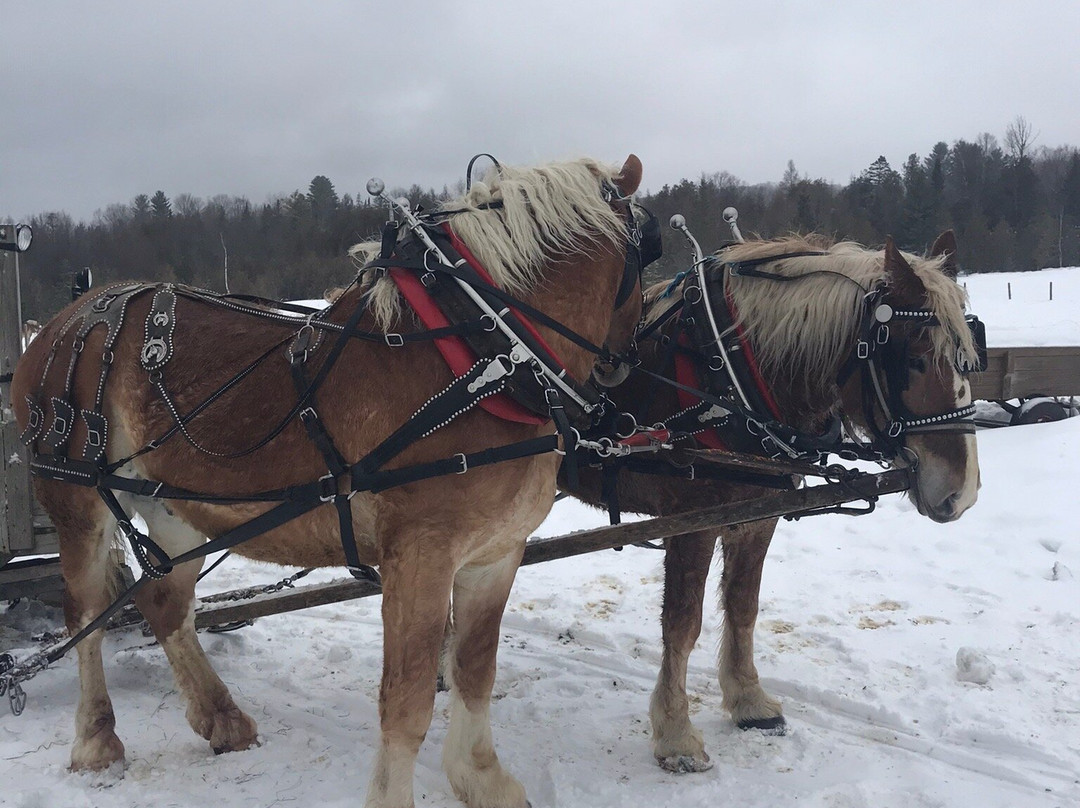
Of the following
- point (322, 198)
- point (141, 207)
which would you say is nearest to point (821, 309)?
point (322, 198)

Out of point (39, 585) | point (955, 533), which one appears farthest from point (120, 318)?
point (955, 533)

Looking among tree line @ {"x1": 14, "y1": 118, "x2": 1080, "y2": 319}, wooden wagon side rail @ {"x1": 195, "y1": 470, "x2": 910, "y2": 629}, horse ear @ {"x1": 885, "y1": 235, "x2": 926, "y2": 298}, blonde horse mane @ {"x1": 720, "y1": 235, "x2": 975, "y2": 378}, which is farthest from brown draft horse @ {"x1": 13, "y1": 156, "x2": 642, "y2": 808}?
tree line @ {"x1": 14, "y1": 118, "x2": 1080, "y2": 319}

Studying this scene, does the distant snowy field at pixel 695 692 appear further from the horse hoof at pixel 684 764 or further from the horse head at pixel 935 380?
the horse head at pixel 935 380

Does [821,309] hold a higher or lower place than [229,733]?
higher

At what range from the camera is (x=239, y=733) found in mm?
3078

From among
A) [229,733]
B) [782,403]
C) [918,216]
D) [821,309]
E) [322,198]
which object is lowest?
[229,733]

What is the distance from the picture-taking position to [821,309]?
9.03ft

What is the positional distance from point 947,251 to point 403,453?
7.11ft

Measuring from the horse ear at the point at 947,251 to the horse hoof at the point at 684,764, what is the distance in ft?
6.75

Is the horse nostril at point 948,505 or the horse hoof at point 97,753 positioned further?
the horse hoof at point 97,753

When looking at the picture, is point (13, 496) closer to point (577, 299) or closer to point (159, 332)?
point (159, 332)

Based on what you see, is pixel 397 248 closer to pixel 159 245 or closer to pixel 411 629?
pixel 411 629

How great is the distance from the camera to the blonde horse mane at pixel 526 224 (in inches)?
89.8

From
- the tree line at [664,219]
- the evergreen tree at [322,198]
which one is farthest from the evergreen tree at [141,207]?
the evergreen tree at [322,198]
